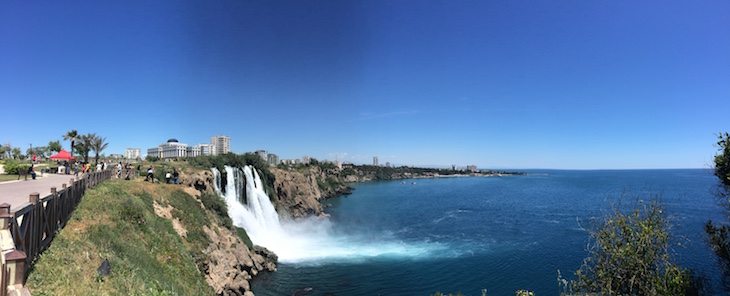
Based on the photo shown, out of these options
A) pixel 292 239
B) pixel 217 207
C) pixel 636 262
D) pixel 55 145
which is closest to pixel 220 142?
pixel 55 145

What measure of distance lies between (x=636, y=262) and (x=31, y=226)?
A: 21.8 m

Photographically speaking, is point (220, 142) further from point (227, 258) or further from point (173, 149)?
point (227, 258)

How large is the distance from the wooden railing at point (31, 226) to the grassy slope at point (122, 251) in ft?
1.26

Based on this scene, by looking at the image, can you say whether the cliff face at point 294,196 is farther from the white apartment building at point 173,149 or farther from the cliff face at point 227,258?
the white apartment building at point 173,149

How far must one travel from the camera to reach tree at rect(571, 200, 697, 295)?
1362 cm

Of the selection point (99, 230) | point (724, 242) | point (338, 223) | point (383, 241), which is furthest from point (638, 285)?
point (338, 223)

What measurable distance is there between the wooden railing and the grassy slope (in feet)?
1.26

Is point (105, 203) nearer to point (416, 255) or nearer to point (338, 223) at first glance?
point (416, 255)

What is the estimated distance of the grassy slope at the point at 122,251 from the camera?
A: 9930mm

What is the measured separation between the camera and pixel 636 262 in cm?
1436

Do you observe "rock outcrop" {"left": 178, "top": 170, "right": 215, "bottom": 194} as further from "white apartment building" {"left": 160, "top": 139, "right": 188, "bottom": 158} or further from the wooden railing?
"white apartment building" {"left": 160, "top": 139, "right": 188, "bottom": 158}

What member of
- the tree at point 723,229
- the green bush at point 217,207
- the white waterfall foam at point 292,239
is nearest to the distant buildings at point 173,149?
the white waterfall foam at point 292,239

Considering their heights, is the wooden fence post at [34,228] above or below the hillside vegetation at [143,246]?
above

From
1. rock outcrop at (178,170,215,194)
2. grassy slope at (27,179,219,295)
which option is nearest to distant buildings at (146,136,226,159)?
rock outcrop at (178,170,215,194)
